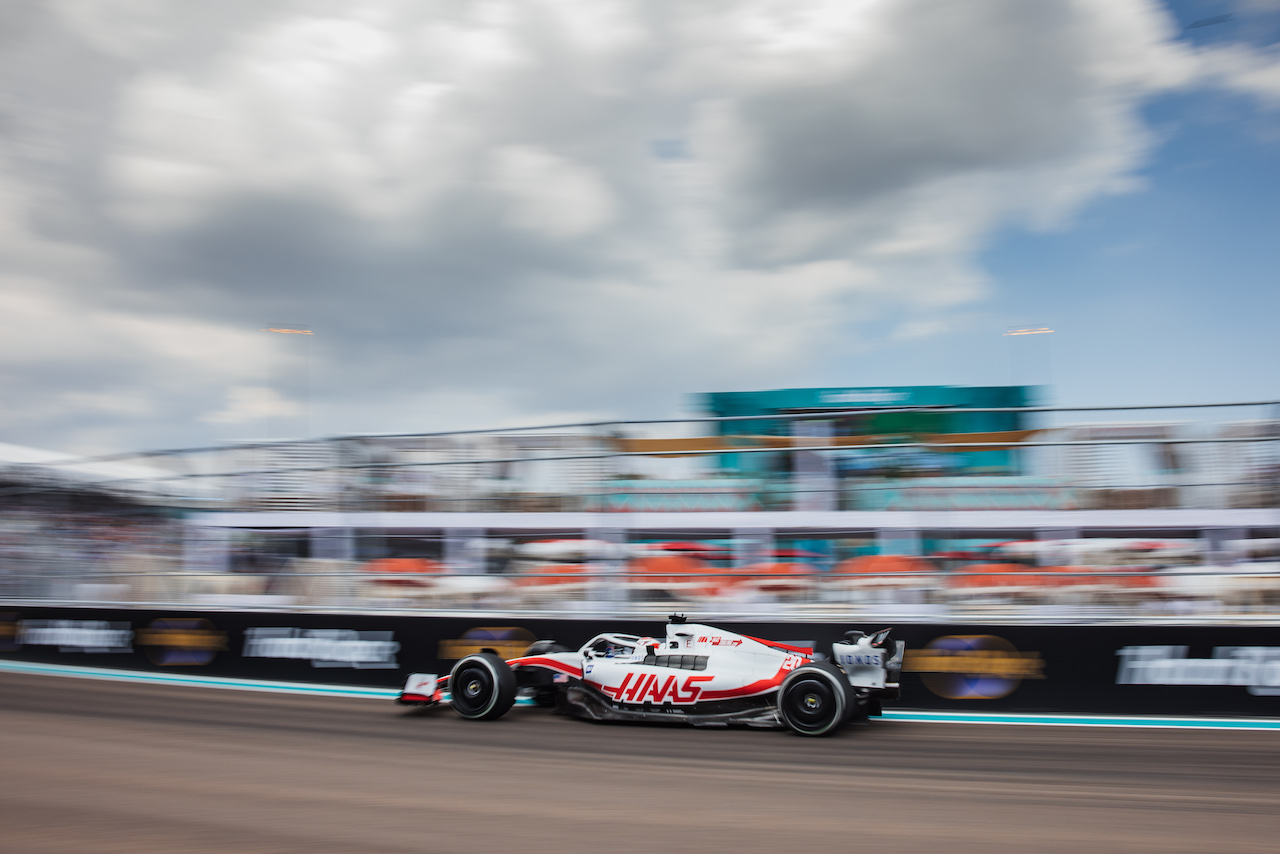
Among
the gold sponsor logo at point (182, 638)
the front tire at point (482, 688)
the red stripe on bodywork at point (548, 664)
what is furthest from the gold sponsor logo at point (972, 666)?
the gold sponsor logo at point (182, 638)

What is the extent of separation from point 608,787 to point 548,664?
242 cm

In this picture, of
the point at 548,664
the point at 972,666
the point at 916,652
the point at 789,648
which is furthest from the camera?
the point at 548,664

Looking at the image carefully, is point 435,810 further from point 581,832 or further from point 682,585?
point 682,585

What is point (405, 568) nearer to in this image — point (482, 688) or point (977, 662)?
point (482, 688)

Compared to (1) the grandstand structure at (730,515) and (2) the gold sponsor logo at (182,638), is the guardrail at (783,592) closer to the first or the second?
(1) the grandstand structure at (730,515)

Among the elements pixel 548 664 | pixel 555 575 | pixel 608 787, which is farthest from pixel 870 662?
pixel 555 575

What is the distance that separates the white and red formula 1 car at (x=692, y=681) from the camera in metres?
6.77

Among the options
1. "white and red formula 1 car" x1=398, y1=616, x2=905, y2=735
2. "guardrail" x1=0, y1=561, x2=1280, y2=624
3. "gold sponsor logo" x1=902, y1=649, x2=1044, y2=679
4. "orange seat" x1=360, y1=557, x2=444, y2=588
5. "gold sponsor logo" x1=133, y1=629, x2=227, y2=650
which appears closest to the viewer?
"white and red formula 1 car" x1=398, y1=616, x2=905, y2=735

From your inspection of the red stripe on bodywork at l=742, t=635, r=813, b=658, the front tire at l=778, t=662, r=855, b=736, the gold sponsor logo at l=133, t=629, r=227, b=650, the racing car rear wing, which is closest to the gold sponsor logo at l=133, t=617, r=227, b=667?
the gold sponsor logo at l=133, t=629, r=227, b=650

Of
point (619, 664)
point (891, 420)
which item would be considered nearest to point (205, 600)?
point (619, 664)

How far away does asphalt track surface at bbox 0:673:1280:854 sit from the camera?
4344 mm

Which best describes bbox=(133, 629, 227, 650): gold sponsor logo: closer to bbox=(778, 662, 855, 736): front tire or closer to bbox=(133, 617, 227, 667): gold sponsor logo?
bbox=(133, 617, 227, 667): gold sponsor logo

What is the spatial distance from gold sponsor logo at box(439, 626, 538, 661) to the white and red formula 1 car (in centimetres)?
88

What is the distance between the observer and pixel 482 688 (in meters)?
7.55
